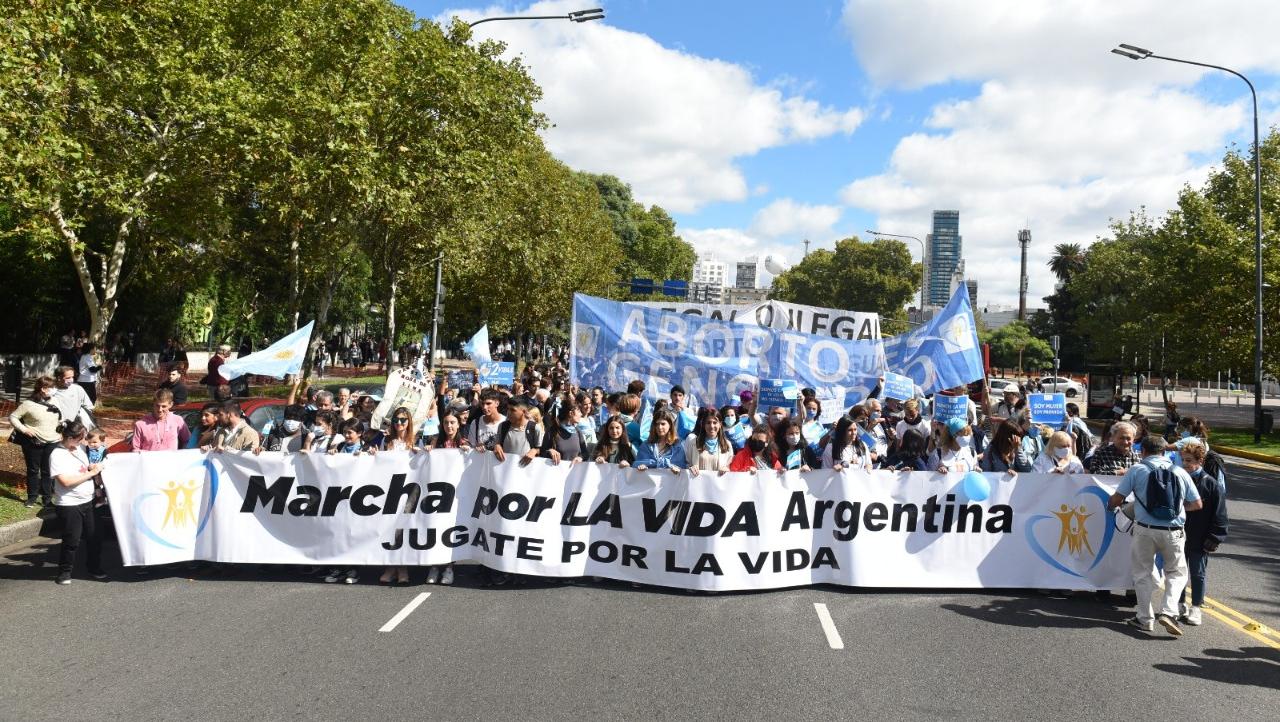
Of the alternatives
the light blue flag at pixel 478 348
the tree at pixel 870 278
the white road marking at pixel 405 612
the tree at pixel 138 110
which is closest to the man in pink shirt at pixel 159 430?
the white road marking at pixel 405 612

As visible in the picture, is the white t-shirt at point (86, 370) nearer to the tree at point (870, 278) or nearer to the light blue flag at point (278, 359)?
the light blue flag at point (278, 359)

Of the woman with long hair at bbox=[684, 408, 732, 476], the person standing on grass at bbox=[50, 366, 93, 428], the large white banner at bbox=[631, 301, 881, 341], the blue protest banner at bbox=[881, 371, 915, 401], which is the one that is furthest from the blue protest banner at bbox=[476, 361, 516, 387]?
the woman with long hair at bbox=[684, 408, 732, 476]

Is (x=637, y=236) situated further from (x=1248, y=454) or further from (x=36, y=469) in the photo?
(x=36, y=469)

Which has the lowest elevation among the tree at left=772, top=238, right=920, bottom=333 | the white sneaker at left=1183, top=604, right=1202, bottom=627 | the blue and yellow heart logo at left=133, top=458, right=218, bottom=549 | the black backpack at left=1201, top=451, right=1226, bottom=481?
the white sneaker at left=1183, top=604, right=1202, bottom=627

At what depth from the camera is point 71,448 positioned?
25.6 ft

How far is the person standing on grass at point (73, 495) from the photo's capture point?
768 centimetres

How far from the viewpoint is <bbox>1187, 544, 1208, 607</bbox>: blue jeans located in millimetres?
7227

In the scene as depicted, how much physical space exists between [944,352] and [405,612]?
25.2 ft

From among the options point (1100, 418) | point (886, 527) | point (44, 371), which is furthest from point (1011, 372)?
point (886, 527)

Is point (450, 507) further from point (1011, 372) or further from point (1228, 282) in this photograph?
point (1011, 372)

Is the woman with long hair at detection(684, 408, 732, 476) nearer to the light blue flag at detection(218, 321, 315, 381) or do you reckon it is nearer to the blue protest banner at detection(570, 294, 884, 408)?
the blue protest banner at detection(570, 294, 884, 408)

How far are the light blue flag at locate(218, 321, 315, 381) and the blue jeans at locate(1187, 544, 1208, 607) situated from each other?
29.1 feet

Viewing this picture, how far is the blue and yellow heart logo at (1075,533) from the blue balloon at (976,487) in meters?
0.44

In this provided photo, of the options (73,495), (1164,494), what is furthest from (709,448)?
(73,495)
